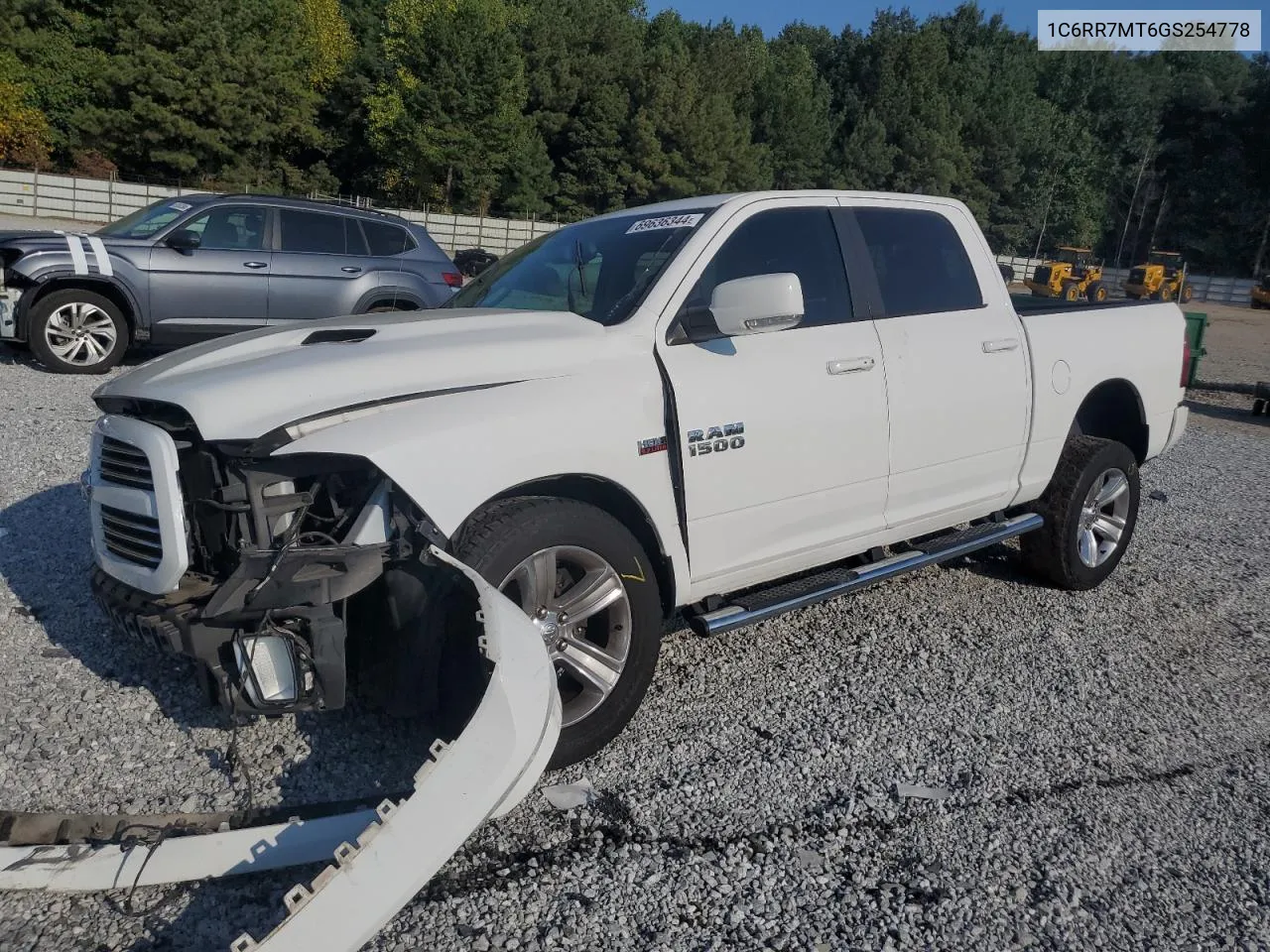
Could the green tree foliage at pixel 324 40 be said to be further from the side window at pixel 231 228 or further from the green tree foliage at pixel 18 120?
the side window at pixel 231 228

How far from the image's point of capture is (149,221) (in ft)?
32.6

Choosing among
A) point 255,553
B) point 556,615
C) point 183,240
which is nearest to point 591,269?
point 556,615

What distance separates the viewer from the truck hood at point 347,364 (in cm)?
291

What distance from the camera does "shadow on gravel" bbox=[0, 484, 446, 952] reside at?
2584mm

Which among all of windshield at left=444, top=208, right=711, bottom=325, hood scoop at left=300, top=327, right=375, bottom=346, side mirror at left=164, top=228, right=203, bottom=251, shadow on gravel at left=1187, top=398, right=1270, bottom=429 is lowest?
shadow on gravel at left=1187, top=398, right=1270, bottom=429

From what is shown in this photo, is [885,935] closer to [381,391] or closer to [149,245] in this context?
[381,391]

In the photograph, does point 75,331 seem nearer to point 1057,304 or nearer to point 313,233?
point 313,233

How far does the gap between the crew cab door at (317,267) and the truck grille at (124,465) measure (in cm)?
729

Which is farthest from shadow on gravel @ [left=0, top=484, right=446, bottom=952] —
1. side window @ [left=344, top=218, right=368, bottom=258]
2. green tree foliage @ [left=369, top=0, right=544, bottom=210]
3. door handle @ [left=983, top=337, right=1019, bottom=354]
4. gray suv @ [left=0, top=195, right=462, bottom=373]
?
green tree foliage @ [left=369, top=0, right=544, bottom=210]

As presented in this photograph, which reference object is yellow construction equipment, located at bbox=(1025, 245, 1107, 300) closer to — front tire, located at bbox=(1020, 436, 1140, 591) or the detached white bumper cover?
front tire, located at bbox=(1020, 436, 1140, 591)

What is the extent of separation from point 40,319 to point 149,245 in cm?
121

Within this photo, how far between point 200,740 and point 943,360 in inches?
133

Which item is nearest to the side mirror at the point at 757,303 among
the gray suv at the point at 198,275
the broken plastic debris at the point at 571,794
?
the broken plastic debris at the point at 571,794

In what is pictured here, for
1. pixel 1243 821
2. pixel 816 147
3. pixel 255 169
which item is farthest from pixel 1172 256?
pixel 1243 821
